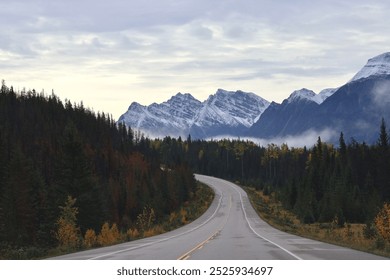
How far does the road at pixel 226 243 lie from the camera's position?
2016cm

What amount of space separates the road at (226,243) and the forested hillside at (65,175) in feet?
27.0

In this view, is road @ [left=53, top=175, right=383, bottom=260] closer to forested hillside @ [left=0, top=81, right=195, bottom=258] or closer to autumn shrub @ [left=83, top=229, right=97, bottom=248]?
autumn shrub @ [left=83, top=229, right=97, bottom=248]

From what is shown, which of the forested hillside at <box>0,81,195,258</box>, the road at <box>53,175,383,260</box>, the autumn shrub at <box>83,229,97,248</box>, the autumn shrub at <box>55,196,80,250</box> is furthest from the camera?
the forested hillside at <box>0,81,195,258</box>

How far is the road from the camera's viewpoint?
794 inches

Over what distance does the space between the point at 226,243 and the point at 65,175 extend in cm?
3350

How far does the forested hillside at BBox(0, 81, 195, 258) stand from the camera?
2277 inches

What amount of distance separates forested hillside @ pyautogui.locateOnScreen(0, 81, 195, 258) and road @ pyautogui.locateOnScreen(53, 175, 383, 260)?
8.22 meters

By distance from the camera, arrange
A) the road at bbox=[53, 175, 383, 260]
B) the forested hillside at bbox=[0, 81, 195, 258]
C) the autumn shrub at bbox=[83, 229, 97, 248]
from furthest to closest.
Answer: the forested hillside at bbox=[0, 81, 195, 258] → the autumn shrub at bbox=[83, 229, 97, 248] → the road at bbox=[53, 175, 383, 260]

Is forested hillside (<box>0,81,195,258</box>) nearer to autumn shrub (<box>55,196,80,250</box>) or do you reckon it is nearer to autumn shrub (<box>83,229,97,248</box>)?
autumn shrub (<box>55,196,80,250</box>)

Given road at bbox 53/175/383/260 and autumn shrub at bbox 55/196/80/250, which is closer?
road at bbox 53/175/383/260

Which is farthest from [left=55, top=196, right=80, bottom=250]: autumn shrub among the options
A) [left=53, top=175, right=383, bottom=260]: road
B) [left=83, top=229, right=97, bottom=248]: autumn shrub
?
[left=53, top=175, right=383, bottom=260]: road
